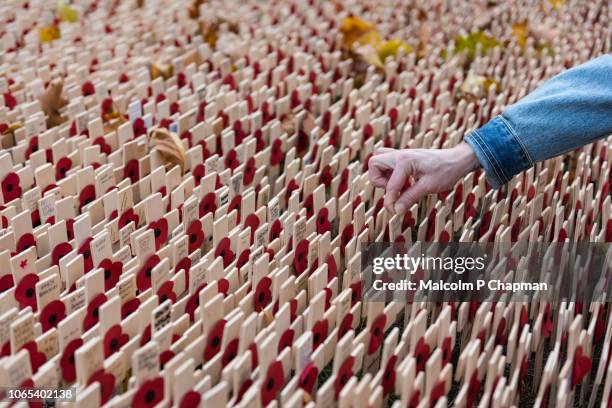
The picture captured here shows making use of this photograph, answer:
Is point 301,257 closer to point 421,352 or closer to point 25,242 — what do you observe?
point 421,352

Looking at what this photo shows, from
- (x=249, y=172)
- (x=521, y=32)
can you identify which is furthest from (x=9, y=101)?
(x=521, y=32)

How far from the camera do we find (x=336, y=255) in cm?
205

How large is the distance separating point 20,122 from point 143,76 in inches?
23.7

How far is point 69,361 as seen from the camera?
158 cm

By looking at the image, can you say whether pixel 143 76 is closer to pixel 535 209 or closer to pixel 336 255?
pixel 336 255

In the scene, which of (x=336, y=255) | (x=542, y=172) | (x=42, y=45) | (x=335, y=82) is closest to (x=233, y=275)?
(x=336, y=255)

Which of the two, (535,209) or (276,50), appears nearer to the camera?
(535,209)

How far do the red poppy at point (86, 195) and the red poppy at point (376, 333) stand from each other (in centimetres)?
97

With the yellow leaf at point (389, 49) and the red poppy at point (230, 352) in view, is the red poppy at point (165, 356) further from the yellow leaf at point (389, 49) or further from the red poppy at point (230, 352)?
the yellow leaf at point (389, 49)

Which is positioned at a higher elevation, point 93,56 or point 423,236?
point 93,56

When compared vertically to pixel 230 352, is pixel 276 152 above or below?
above

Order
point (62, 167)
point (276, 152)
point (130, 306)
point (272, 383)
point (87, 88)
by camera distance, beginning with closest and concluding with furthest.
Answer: point (272, 383) → point (130, 306) → point (62, 167) → point (276, 152) → point (87, 88)

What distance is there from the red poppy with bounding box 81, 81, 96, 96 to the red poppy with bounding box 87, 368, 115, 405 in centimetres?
174

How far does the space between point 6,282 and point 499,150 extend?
125 cm
